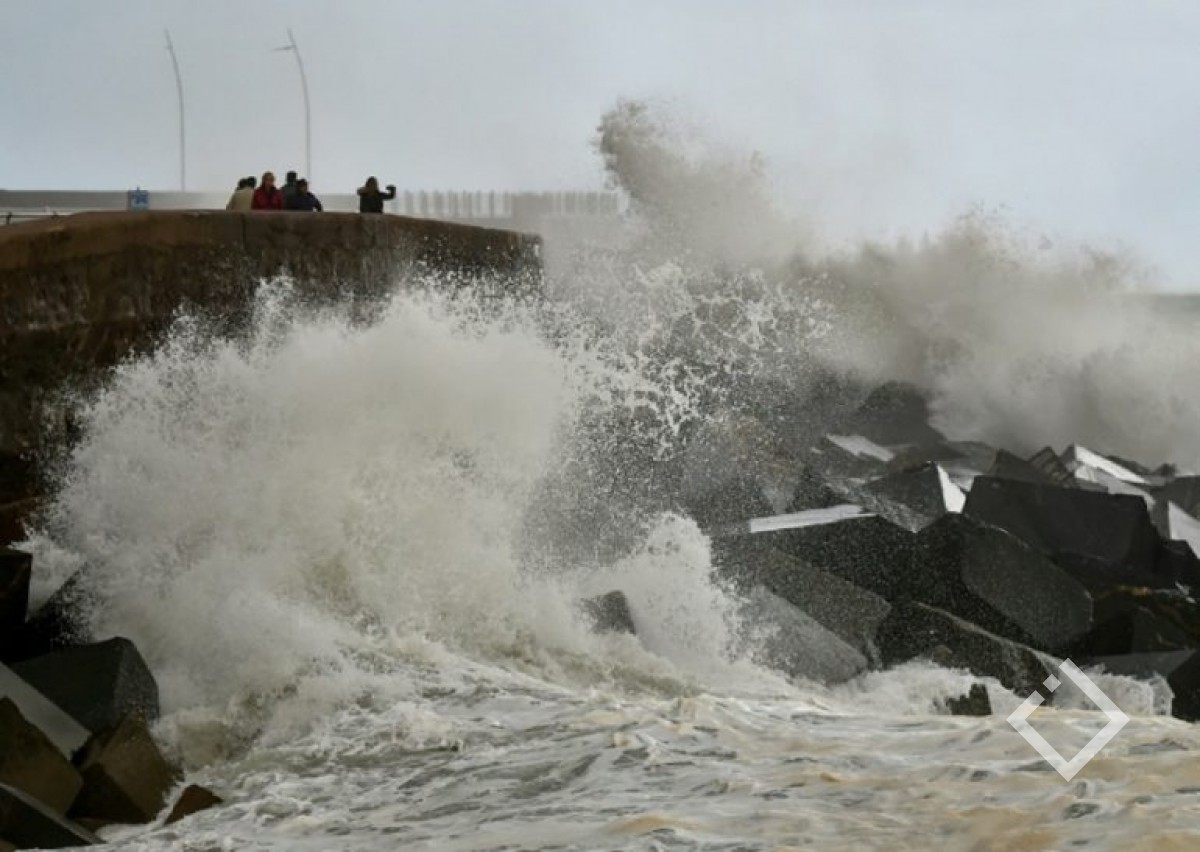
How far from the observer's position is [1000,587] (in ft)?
24.2

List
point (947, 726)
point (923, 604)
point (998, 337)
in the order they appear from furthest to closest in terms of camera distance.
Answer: point (998, 337) < point (923, 604) < point (947, 726)

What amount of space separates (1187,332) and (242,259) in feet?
40.5

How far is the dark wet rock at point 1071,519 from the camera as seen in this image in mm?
8734

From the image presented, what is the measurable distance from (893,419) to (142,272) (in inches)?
369

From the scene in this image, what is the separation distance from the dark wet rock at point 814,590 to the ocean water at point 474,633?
165mm

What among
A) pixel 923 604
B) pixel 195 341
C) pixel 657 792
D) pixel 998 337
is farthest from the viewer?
pixel 998 337

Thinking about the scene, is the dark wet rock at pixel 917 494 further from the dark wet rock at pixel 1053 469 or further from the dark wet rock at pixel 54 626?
the dark wet rock at pixel 54 626

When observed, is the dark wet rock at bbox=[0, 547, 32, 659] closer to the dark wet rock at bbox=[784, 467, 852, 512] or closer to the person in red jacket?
the dark wet rock at bbox=[784, 467, 852, 512]

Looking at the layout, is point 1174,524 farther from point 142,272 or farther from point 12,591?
point 12,591

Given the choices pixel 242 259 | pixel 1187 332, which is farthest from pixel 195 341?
pixel 1187 332

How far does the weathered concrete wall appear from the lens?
23.0ft

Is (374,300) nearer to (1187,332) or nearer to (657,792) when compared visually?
(657,792)

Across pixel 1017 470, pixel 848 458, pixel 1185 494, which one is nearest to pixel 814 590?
pixel 1017 470

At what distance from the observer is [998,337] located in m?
18.3
